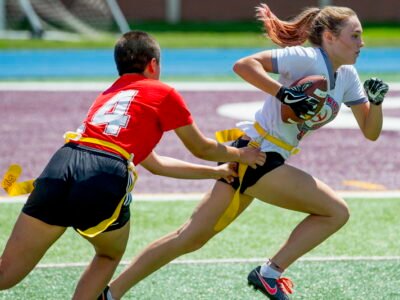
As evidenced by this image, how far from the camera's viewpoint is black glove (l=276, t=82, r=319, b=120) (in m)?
5.88

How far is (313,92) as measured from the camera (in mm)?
5945

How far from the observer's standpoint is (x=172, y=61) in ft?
71.4

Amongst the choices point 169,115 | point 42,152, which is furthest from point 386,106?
point 169,115

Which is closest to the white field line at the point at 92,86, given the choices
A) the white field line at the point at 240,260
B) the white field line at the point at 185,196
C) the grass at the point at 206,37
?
the grass at the point at 206,37

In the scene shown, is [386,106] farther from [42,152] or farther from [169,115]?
[169,115]

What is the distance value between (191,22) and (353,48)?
1051 inches

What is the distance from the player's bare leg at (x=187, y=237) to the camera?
615 centimetres

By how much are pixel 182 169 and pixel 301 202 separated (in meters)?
0.75

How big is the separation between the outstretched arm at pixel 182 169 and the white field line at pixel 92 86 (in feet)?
35.8

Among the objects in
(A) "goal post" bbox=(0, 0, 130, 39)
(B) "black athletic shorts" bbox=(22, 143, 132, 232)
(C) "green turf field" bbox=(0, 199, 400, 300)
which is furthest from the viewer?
(A) "goal post" bbox=(0, 0, 130, 39)

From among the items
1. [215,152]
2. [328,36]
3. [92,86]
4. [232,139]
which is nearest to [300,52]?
[328,36]

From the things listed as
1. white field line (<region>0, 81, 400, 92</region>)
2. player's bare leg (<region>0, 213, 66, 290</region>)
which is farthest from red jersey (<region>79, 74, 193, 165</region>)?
white field line (<region>0, 81, 400, 92</region>)

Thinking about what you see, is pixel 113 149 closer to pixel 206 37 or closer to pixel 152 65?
pixel 152 65

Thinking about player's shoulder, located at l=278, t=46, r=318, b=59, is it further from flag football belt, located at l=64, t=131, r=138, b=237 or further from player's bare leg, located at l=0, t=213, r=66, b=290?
player's bare leg, located at l=0, t=213, r=66, b=290
